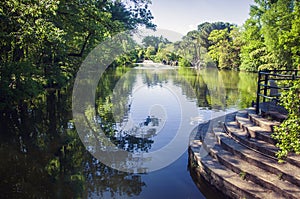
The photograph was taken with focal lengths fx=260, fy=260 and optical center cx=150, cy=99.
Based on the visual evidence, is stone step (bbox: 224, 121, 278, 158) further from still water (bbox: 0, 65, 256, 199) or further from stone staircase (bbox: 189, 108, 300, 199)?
still water (bbox: 0, 65, 256, 199)

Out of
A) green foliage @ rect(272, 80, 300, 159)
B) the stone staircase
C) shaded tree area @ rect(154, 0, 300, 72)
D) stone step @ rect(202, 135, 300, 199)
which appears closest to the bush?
shaded tree area @ rect(154, 0, 300, 72)

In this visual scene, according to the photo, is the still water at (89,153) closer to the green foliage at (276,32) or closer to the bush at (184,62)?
the green foliage at (276,32)

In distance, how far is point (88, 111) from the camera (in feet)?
40.2

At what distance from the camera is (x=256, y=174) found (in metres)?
4.38

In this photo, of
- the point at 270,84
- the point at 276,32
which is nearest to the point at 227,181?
the point at 270,84

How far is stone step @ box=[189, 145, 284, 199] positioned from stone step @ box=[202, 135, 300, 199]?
0.07 m

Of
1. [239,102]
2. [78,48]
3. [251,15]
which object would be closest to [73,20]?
[78,48]

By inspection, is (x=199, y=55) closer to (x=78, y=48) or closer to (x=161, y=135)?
(x=78, y=48)

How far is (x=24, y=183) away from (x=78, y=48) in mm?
12393

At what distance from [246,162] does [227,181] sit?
68cm

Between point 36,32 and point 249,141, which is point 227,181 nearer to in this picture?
point 249,141

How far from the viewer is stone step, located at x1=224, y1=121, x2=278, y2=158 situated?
4762mm

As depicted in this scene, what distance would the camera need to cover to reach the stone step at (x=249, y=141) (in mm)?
4762

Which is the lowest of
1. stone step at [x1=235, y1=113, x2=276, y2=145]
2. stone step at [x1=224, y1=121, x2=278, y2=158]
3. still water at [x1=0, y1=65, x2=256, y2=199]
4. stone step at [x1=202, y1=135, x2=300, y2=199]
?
still water at [x1=0, y1=65, x2=256, y2=199]
